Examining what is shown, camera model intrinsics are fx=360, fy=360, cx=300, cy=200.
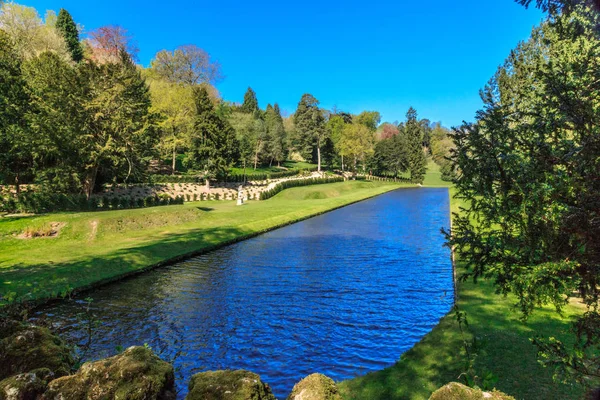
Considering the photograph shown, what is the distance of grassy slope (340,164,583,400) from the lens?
8219 mm

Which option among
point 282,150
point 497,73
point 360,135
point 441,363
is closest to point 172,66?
point 282,150

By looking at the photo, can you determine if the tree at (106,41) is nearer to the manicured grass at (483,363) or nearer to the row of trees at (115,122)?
the row of trees at (115,122)

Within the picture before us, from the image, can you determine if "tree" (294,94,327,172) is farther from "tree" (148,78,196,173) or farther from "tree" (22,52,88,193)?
"tree" (22,52,88,193)

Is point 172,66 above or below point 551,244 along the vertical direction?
above

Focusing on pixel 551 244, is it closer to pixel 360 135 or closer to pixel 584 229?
pixel 584 229

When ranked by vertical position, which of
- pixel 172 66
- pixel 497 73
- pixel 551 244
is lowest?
pixel 551 244

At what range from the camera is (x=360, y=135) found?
4176 inches

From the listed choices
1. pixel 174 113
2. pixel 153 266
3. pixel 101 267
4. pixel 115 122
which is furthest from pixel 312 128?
pixel 101 267

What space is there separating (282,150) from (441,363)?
321 feet

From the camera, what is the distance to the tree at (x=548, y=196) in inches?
190

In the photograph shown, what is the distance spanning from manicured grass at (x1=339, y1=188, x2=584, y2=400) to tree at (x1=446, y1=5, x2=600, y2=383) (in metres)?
2.06

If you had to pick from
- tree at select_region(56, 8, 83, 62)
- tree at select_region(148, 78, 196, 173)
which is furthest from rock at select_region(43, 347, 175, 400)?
tree at select_region(56, 8, 83, 62)

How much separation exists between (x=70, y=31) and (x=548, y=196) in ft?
345

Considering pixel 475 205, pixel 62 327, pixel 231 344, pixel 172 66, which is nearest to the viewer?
pixel 475 205
